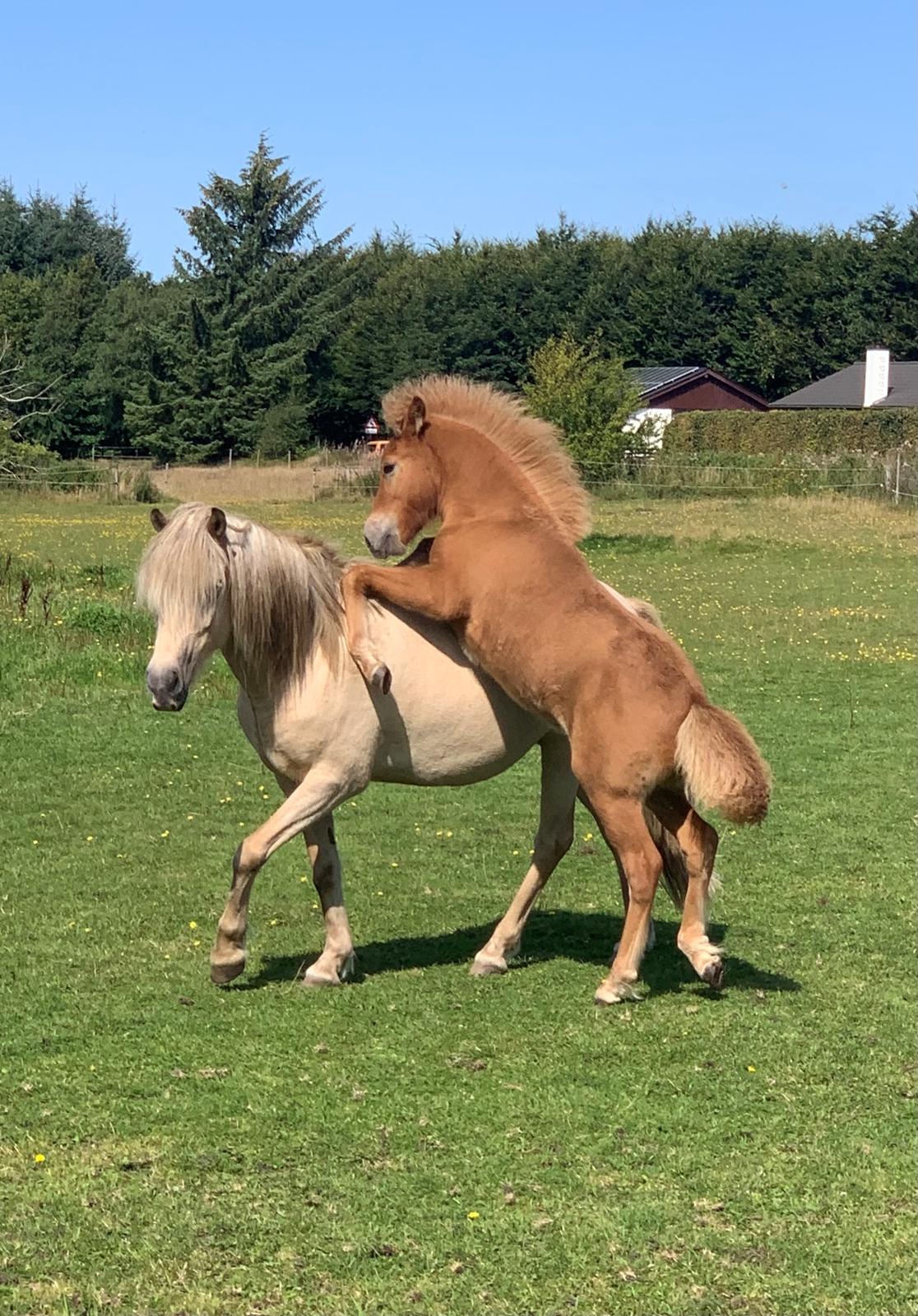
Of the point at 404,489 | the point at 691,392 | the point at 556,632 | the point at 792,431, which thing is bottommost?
the point at 556,632

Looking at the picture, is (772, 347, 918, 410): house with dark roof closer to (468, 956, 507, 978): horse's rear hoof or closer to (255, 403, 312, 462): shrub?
(255, 403, 312, 462): shrub

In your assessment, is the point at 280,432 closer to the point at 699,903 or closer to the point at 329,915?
the point at 329,915

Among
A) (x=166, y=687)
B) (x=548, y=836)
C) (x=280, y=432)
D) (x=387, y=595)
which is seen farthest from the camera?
(x=280, y=432)

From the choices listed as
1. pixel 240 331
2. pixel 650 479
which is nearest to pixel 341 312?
pixel 240 331

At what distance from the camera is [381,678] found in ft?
21.4

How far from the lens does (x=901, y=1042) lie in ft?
19.7

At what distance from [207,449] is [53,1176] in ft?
203

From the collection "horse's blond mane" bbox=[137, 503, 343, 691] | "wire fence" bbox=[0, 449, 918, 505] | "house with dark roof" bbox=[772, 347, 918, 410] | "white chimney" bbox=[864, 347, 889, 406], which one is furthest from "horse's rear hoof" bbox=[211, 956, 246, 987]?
"white chimney" bbox=[864, 347, 889, 406]

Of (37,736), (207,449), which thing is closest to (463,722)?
(37,736)

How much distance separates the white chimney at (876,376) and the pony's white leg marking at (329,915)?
60.3 meters

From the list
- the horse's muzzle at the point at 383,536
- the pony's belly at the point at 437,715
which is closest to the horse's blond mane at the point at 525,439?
the horse's muzzle at the point at 383,536

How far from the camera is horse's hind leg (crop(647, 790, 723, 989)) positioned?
6.11 metres

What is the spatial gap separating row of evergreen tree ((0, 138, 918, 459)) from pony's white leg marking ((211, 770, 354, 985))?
56.9m

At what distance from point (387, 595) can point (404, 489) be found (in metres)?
0.51
